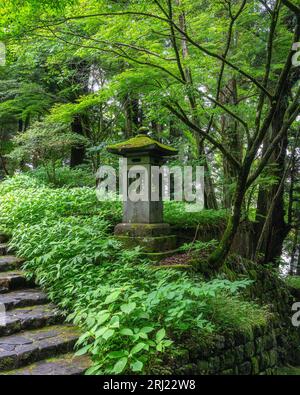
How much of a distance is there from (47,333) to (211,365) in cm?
179

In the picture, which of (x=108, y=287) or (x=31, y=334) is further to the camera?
(x=108, y=287)

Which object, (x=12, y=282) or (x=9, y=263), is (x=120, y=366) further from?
(x=9, y=263)

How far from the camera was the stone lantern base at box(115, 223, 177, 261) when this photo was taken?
5.71 metres

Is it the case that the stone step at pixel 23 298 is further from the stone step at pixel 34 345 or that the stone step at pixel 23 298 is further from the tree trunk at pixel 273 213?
the tree trunk at pixel 273 213

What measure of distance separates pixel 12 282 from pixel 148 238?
210 centimetres

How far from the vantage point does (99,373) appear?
3.03 metres

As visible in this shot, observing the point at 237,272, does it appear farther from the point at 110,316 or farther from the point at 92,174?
the point at 92,174

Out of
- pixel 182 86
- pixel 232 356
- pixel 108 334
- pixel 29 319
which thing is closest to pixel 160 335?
pixel 108 334

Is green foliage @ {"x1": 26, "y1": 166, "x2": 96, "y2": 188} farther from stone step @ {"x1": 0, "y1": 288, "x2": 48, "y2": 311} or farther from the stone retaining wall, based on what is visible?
the stone retaining wall

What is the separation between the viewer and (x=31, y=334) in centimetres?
385

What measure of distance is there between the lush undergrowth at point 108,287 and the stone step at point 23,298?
135 mm

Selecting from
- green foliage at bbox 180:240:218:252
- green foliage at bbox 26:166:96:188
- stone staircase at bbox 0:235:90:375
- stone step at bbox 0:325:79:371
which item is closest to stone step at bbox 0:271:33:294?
stone staircase at bbox 0:235:90:375

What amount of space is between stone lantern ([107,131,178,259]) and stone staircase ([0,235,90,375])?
5.77 ft
